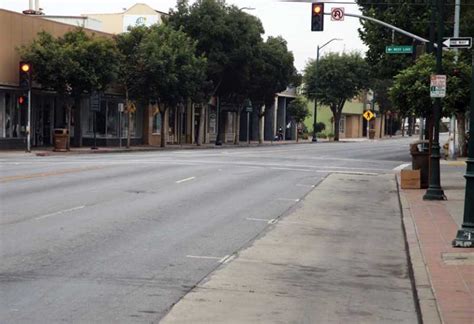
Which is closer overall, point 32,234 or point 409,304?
point 409,304

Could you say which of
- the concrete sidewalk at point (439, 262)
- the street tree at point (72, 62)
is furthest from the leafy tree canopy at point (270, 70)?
the concrete sidewalk at point (439, 262)

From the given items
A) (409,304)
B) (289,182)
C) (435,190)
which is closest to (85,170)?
(289,182)

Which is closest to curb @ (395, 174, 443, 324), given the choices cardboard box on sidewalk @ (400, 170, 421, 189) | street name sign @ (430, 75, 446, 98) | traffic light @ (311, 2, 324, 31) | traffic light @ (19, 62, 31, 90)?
street name sign @ (430, 75, 446, 98)

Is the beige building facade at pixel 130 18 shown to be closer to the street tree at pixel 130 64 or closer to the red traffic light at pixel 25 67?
the street tree at pixel 130 64

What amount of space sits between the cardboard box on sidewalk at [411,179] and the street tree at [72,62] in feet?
72.8

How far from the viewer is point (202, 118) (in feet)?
188

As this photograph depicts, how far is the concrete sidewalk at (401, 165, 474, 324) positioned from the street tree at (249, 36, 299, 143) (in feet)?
136

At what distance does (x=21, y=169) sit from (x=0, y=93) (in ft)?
54.7

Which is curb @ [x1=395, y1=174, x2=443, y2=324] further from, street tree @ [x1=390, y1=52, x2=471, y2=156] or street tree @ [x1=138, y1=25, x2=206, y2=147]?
street tree @ [x1=138, y1=25, x2=206, y2=147]

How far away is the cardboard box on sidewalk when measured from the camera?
2133 centimetres

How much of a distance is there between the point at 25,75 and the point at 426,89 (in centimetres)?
2182

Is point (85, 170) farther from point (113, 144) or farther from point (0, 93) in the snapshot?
point (113, 144)

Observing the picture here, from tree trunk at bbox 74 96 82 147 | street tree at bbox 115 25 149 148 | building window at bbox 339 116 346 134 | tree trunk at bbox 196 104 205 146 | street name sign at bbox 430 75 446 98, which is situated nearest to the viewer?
street name sign at bbox 430 75 446 98

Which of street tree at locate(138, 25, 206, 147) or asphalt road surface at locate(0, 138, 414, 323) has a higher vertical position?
street tree at locate(138, 25, 206, 147)
